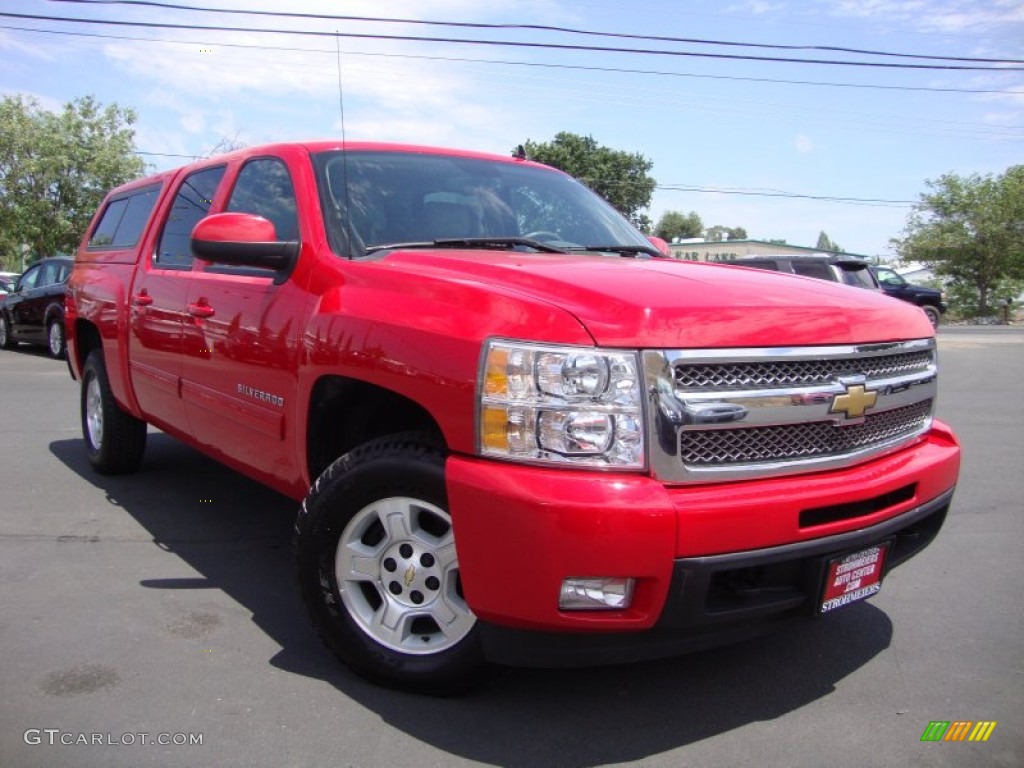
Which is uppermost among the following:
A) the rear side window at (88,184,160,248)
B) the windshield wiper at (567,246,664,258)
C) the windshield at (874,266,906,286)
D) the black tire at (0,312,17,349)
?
the rear side window at (88,184,160,248)

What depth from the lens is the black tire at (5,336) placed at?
16064 millimetres

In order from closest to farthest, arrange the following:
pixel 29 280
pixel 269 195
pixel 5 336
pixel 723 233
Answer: pixel 269 195 → pixel 29 280 → pixel 5 336 → pixel 723 233

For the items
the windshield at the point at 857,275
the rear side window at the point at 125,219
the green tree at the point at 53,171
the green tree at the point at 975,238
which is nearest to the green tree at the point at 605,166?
the green tree at the point at 975,238

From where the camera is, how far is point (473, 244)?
361cm

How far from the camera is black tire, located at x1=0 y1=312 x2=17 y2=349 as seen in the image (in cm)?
1606

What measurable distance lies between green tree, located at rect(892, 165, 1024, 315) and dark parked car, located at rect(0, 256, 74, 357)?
42228 mm

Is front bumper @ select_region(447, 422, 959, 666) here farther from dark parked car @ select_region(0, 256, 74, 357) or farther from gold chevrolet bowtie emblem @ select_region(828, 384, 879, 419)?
dark parked car @ select_region(0, 256, 74, 357)

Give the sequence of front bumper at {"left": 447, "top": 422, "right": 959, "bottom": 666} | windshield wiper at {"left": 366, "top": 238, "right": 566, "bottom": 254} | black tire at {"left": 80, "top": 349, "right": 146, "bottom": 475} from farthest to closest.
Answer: black tire at {"left": 80, "top": 349, "right": 146, "bottom": 475}, windshield wiper at {"left": 366, "top": 238, "right": 566, "bottom": 254}, front bumper at {"left": 447, "top": 422, "right": 959, "bottom": 666}

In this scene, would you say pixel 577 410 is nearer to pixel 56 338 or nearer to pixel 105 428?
pixel 105 428

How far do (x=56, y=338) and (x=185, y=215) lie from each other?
11253mm

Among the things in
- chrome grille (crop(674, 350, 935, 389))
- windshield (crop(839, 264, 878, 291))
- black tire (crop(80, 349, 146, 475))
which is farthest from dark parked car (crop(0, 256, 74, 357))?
chrome grille (crop(674, 350, 935, 389))

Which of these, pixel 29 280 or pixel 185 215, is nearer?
pixel 185 215

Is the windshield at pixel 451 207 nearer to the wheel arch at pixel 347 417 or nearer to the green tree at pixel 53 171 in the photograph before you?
the wheel arch at pixel 347 417

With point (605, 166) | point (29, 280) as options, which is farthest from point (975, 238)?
point (29, 280)
